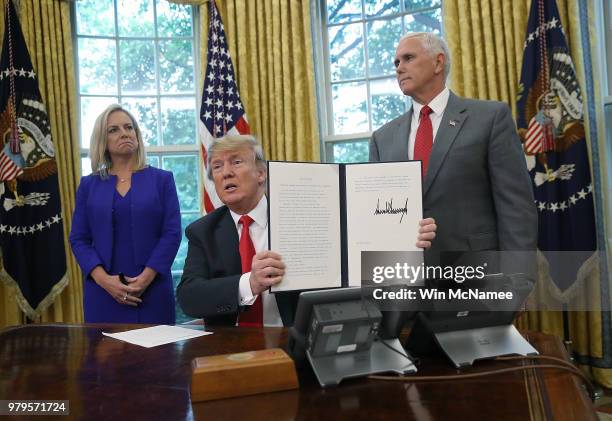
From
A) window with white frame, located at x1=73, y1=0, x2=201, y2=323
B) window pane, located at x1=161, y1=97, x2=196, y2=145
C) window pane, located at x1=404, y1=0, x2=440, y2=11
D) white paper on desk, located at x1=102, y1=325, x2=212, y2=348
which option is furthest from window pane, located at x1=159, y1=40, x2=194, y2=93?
white paper on desk, located at x1=102, y1=325, x2=212, y2=348

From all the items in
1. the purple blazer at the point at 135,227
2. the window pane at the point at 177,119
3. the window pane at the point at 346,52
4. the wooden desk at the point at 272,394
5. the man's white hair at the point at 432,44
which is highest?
the window pane at the point at 346,52

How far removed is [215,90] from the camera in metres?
3.84

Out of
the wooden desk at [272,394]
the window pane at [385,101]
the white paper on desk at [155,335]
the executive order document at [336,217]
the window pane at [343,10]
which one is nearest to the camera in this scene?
the wooden desk at [272,394]

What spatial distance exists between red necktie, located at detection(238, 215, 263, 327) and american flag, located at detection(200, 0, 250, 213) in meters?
2.07

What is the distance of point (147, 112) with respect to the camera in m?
4.39

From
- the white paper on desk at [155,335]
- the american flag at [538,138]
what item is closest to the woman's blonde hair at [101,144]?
the white paper on desk at [155,335]

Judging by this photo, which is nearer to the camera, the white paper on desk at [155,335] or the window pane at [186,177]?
the white paper on desk at [155,335]

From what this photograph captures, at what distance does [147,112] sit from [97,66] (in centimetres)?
55

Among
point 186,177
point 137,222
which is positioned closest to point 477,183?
point 137,222

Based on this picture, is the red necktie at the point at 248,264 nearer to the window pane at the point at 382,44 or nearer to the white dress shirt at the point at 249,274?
the white dress shirt at the point at 249,274

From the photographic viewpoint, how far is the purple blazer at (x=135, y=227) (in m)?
2.62

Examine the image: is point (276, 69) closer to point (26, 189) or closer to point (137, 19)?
point (137, 19)

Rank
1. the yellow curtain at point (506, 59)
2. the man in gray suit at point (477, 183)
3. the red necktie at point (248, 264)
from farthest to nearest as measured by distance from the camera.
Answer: the yellow curtain at point (506, 59)
the man in gray suit at point (477, 183)
the red necktie at point (248, 264)

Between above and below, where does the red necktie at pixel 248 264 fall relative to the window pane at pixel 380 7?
below
